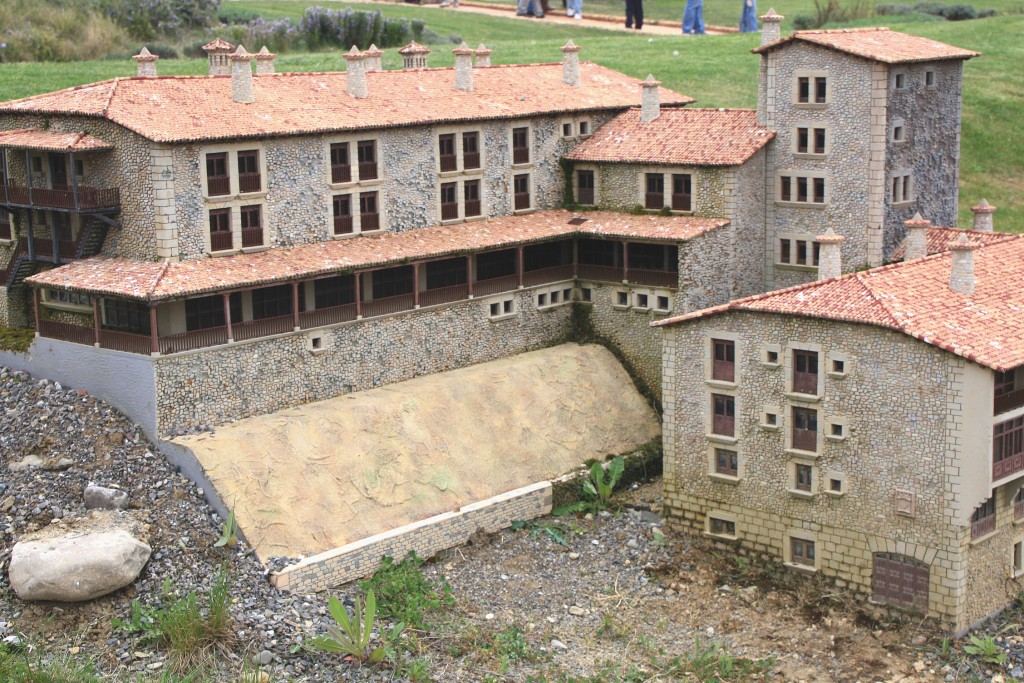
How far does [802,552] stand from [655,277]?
14.4 m

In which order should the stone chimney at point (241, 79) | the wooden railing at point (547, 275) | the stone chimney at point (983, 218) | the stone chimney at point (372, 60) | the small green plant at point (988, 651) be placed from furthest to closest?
the stone chimney at point (372, 60), the wooden railing at point (547, 275), the stone chimney at point (983, 218), the stone chimney at point (241, 79), the small green plant at point (988, 651)

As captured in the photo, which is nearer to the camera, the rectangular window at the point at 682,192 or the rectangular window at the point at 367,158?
the rectangular window at the point at 367,158

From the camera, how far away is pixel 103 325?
2057 inches

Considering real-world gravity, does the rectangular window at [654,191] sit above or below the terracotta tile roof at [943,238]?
above

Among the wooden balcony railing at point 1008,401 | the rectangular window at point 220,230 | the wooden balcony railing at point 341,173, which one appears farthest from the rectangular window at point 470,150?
the wooden balcony railing at point 1008,401

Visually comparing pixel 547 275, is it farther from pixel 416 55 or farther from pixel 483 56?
pixel 416 55

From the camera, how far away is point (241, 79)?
178ft

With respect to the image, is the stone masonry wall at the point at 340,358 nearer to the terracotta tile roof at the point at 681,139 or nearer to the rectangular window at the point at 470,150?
the rectangular window at the point at 470,150

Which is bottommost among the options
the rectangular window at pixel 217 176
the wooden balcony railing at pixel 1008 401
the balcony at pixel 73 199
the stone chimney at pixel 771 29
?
the wooden balcony railing at pixel 1008 401

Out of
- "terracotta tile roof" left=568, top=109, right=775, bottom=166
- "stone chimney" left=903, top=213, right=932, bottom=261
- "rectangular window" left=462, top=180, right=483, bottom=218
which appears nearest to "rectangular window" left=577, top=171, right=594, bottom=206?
"terracotta tile roof" left=568, top=109, right=775, bottom=166

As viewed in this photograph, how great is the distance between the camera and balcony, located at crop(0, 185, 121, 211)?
5166 cm

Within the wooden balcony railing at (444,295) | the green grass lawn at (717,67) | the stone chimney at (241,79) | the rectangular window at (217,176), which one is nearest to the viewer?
the rectangular window at (217,176)

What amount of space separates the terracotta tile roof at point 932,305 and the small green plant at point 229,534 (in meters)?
14.8

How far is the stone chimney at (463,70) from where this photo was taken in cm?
6128
